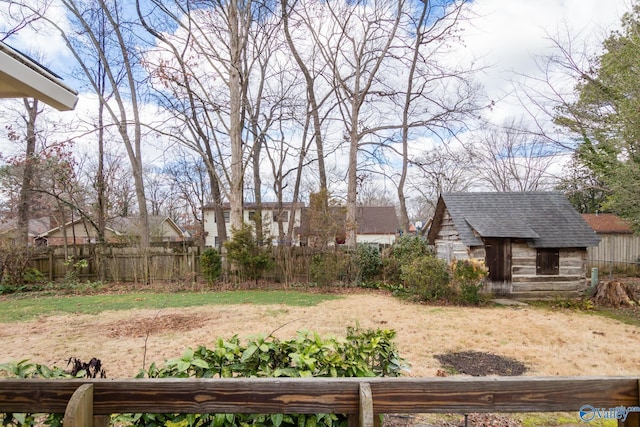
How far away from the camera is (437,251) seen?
518 inches

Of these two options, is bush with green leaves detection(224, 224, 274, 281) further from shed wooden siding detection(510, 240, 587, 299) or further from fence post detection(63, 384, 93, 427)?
fence post detection(63, 384, 93, 427)

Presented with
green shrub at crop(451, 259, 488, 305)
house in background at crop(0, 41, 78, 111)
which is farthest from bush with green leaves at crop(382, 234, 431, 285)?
house in background at crop(0, 41, 78, 111)

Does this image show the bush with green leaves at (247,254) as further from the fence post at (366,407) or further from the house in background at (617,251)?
the house in background at (617,251)

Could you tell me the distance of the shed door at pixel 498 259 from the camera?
10719 mm

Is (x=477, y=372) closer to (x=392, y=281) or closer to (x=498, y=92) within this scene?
(x=392, y=281)

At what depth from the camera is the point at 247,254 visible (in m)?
11.9

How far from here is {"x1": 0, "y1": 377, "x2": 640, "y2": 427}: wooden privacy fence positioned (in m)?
1.35

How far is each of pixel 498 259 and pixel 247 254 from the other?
27.0 feet

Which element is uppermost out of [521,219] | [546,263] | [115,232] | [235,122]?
[235,122]

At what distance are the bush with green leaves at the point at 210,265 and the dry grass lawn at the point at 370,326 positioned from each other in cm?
338

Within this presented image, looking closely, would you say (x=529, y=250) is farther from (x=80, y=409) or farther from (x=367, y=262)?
(x=80, y=409)

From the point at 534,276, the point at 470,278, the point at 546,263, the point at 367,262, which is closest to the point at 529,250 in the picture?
the point at 546,263

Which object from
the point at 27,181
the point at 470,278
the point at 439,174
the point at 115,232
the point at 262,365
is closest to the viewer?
the point at 262,365

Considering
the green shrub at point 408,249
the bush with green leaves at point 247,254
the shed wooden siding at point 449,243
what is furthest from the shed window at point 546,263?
the bush with green leaves at point 247,254
